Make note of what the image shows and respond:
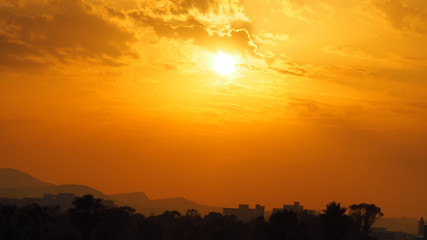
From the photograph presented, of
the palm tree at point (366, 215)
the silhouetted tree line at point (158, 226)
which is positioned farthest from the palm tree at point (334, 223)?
the palm tree at point (366, 215)

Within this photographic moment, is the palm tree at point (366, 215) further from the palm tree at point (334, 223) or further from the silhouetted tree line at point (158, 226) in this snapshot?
the palm tree at point (334, 223)

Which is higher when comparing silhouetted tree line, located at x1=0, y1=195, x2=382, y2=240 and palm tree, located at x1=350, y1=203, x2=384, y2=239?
palm tree, located at x1=350, y1=203, x2=384, y2=239

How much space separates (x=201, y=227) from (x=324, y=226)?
49342 millimetres

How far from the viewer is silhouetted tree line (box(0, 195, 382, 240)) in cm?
10444

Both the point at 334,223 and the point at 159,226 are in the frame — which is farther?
the point at 159,226

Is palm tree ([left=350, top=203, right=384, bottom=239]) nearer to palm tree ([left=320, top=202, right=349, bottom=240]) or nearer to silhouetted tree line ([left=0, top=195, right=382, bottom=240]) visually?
silhouetted tree line ([left=0, top=195, right=382, bottom=240])

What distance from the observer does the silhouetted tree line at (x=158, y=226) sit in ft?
343

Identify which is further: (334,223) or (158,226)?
(158,226)

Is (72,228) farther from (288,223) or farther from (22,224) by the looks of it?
(288,223)

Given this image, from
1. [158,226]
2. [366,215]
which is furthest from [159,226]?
[366,215]

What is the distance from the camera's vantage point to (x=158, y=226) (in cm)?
15125

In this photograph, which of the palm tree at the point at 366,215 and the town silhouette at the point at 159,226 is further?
the palm tree at the point at 366,215

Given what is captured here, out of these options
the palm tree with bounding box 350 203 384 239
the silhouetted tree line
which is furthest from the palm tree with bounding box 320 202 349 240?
the palm tree with bounding box 350 203 384 239

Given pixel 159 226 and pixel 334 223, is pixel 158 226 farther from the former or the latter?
pixel 334 223
